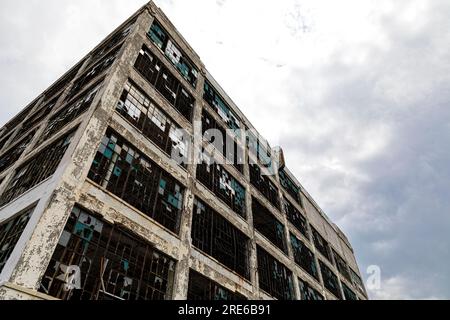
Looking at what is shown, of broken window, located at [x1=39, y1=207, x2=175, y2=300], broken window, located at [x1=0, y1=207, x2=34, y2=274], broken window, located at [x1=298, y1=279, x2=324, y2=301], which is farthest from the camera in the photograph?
broken window, located at [x1=298, y1=279, x2=324, y2=301]

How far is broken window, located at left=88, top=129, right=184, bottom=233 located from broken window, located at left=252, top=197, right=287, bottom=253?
6.62m

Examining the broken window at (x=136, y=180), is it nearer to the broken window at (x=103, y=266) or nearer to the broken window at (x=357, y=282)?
the broken window at (x=103, y=266)

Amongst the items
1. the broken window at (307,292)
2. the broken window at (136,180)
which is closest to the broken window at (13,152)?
the broken window at (136,180)

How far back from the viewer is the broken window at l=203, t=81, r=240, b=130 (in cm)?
1736

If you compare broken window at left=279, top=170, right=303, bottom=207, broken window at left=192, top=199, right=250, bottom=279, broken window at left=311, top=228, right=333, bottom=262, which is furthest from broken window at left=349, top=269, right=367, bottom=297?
broken window at left=192, top=199, right=250, bottom=279

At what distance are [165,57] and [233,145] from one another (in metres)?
6.44

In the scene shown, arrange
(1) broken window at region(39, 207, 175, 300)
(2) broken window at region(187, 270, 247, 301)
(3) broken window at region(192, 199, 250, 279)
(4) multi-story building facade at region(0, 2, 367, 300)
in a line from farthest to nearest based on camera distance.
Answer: (3) broken window at region(192, 199, 250, 279) < (2) broken window at region(187, 270, 247, 301) < (4) multi-story building facade at region(0, 2, 367, 300) < (1) broken window at region(39, 207, 175, 300)

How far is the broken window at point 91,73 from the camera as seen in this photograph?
13.0 meters

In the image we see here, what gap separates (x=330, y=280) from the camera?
73.7ft

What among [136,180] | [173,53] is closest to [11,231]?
[136,180]

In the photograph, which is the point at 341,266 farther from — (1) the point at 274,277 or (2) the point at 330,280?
(1) the point at 274,277

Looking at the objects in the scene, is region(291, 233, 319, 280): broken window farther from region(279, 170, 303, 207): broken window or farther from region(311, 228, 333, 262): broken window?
region(279, 170, 303, 207): broken window

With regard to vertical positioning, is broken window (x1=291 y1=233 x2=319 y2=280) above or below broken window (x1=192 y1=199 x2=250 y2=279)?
above

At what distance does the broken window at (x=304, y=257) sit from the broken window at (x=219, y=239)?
21.9 feet
